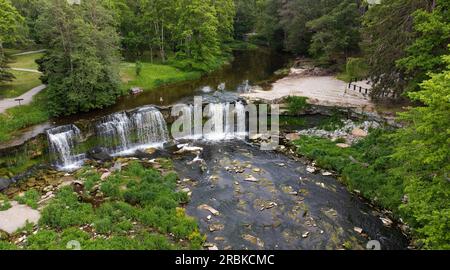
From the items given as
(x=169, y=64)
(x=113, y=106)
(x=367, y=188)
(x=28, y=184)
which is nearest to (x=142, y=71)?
(x=169, y=64)

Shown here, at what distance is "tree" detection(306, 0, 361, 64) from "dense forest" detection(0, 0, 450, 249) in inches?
4.1

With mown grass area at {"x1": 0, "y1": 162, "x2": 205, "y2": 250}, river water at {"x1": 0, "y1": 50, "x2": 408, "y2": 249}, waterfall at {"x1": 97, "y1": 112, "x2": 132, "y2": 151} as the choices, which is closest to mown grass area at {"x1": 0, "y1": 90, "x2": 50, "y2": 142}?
river water at {"x1": 0, "y1": 50, "x2": 408, "y2": 249}

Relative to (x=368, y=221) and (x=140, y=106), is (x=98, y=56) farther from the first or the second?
(x=368, y=221)

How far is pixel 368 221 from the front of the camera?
15055 mm

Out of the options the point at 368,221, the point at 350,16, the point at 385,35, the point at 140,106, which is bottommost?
the point at 368,221

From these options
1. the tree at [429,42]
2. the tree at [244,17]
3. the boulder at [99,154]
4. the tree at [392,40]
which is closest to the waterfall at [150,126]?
the boulder at [99,154]

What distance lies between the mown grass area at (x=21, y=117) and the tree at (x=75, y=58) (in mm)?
836

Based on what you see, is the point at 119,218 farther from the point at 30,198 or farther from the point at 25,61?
the point at 25,61

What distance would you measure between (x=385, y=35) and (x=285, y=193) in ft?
42.6

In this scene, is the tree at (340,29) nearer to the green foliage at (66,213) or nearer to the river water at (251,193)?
the river water at (251,193)

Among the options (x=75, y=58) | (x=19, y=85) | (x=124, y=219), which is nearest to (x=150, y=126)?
(x=75, y=58)

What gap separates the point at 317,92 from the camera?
29.3 m

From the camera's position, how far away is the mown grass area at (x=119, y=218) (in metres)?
13.0

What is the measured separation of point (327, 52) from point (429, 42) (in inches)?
737
